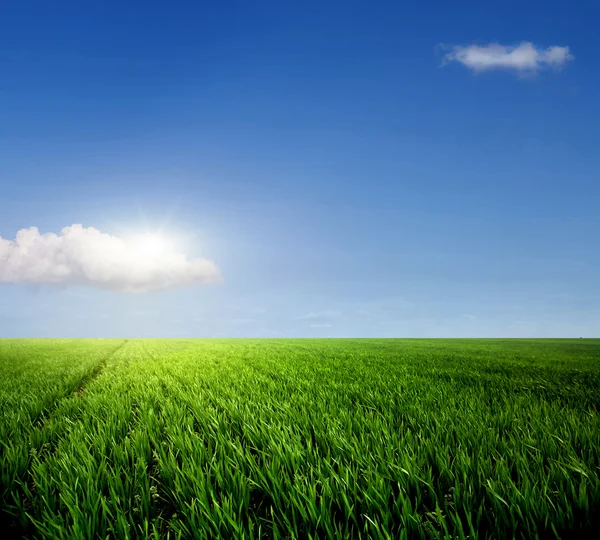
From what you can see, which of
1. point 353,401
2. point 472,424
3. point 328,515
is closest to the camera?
point 328,515

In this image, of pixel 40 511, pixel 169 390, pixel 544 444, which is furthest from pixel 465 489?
pixel 169 390

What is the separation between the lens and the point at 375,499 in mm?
2531

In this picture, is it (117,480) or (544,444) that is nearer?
(117,480)

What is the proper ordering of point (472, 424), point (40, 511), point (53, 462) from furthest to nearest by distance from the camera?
1. point (472, 424)
2. point (53, 462)
3. point (40, 511)

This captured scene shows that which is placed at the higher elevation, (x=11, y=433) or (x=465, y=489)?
(x=465, y=489)

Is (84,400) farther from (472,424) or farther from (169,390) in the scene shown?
(472,424)

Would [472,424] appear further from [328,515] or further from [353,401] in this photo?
[328,515]

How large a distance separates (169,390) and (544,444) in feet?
23.4

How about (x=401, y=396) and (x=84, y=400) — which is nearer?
(x=401, y=396)

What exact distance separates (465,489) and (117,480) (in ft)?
9.26

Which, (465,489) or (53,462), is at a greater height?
(465,489)

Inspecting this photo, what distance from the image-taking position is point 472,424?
4457 mm

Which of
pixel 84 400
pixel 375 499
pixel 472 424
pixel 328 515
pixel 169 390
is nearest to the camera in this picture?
pixel 328 515

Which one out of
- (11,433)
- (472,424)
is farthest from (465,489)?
(11,433)
